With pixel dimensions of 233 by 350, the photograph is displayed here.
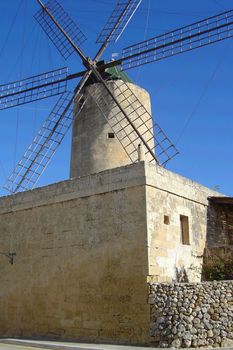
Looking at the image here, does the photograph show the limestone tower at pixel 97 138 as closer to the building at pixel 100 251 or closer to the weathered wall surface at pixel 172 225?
the building at pixel 100 251

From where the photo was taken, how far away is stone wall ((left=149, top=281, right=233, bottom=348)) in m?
8.89

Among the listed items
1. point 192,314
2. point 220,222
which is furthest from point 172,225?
point 220,222

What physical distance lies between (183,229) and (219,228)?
1.93m

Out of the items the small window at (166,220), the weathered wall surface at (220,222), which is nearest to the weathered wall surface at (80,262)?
the small window at (166,220)

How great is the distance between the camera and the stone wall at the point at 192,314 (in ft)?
29.2

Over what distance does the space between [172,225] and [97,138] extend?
4697 millimetres

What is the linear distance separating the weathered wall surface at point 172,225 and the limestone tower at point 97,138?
2853 mm

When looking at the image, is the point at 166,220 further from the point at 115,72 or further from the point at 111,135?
the point at 115,72

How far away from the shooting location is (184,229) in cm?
1186

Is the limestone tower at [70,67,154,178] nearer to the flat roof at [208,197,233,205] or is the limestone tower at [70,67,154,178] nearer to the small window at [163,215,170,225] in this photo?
the flat roof at [208,197,233,205]

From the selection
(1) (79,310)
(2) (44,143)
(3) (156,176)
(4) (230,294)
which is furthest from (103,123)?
(4) (230,294)

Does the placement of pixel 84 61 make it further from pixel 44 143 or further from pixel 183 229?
pixel 183 229

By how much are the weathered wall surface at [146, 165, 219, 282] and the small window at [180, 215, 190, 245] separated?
0.08 m

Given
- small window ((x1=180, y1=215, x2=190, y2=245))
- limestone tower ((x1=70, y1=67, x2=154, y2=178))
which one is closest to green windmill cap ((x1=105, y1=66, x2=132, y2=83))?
limestone tower ((x1=70, y1=67, x2=154, y2=178))
